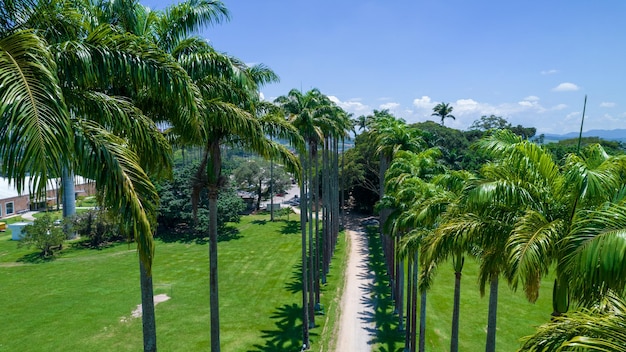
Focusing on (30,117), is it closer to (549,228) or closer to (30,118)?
(30,118)

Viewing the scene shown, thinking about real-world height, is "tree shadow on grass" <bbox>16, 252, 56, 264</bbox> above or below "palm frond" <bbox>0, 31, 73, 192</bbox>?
below

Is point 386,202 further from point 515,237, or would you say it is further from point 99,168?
point 99,168

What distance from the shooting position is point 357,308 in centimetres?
2273

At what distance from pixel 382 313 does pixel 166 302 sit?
43.9 feet

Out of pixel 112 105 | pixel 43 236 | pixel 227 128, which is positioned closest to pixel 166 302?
pixel 227 128

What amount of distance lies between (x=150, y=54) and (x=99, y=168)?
2437mm

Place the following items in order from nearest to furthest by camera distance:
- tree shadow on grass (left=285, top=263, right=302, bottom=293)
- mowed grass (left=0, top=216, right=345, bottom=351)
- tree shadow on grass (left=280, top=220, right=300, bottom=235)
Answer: mowed grass (left=0, top=216, right=345, bottom=351), tree shadow on grass (left=285, top=263, right=302, bottom=293), tree shadow on grass (left=280, top=220, right=300, bottom=235)

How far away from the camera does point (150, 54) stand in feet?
21.9

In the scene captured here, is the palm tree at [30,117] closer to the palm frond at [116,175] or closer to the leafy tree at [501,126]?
the palm frond at [116,175]

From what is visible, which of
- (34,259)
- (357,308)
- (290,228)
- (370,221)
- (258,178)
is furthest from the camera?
(258,178)

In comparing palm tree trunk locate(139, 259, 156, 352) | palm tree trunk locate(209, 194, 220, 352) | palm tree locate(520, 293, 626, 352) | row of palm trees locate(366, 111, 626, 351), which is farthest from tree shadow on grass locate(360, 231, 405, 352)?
palm tree locate(520, 293, 626, 352)

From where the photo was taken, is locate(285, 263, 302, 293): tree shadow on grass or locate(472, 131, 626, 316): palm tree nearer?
locate(472, 131, 626, 316): palm tree

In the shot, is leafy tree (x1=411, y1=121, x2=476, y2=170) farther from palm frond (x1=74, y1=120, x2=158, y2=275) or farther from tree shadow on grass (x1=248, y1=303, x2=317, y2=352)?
palm frond (x1=74, y1=120, x2=158, y2=275)

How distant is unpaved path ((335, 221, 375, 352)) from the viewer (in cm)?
1844
